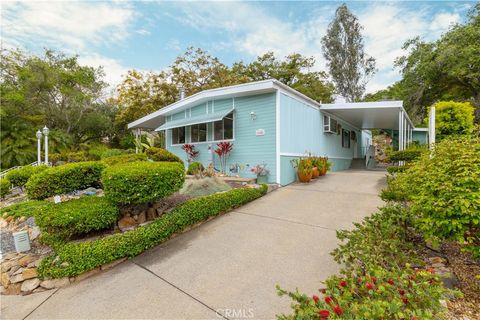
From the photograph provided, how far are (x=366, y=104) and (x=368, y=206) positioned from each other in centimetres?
549

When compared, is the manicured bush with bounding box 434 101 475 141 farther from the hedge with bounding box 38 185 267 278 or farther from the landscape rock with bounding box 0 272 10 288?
the landscape rock with bounding box 0 272 10 288

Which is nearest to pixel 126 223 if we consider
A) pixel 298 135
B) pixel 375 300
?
pixel 375 300

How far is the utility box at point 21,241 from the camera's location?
3.48 metres

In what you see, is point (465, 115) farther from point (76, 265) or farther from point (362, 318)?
point (76, 265)

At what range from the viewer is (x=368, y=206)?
5.00m

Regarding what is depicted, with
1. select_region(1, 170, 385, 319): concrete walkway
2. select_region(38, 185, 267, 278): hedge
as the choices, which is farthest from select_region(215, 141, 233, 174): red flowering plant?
select_region(1, 170, 385, 319): concrete walkway

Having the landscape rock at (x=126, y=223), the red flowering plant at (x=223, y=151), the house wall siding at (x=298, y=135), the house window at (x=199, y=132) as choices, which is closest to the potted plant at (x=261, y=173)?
the house wall siding at (x=298, y=135)

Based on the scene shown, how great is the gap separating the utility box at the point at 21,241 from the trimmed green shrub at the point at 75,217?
49 centimetres

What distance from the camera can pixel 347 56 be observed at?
20.8 m

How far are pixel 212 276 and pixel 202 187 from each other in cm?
349

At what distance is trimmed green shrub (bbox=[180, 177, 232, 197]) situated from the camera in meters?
5.72

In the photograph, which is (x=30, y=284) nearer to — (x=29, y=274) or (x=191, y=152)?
(x=29, y=274)

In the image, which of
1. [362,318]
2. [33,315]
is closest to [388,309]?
[362,318]

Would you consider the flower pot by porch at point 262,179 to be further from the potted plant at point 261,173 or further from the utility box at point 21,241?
the utility box at point 21,241
